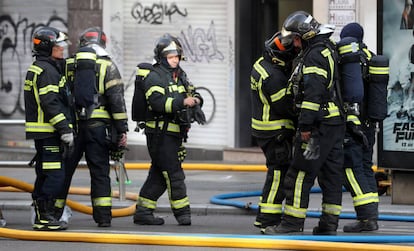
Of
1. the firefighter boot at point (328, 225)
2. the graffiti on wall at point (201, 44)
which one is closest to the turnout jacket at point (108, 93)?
the firefighter boot at point (328, 225)

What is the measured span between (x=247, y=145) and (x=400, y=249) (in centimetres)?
922

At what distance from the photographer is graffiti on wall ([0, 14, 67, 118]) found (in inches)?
797

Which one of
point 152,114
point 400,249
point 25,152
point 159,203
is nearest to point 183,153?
point 152,114

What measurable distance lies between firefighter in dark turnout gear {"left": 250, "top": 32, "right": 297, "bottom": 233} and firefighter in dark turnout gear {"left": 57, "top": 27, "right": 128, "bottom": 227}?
Result: 1.41m

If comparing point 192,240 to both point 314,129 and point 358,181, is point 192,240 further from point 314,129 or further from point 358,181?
point 358,181

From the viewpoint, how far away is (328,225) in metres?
11.3

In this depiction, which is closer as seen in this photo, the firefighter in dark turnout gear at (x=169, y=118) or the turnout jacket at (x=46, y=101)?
the turnout jacket at (x=46, y=101)

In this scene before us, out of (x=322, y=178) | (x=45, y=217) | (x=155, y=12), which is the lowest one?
(x=45, y=217)

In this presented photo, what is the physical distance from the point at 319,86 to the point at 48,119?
2.69 m

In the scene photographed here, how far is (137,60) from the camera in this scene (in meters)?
19.8

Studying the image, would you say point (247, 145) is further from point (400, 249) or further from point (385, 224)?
point (400, 249)

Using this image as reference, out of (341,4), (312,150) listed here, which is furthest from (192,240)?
(341,4)

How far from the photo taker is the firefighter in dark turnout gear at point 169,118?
12.1 meters

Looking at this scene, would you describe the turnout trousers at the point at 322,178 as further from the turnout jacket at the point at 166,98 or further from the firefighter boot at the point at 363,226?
the turnout jacket at the point at 166,98
